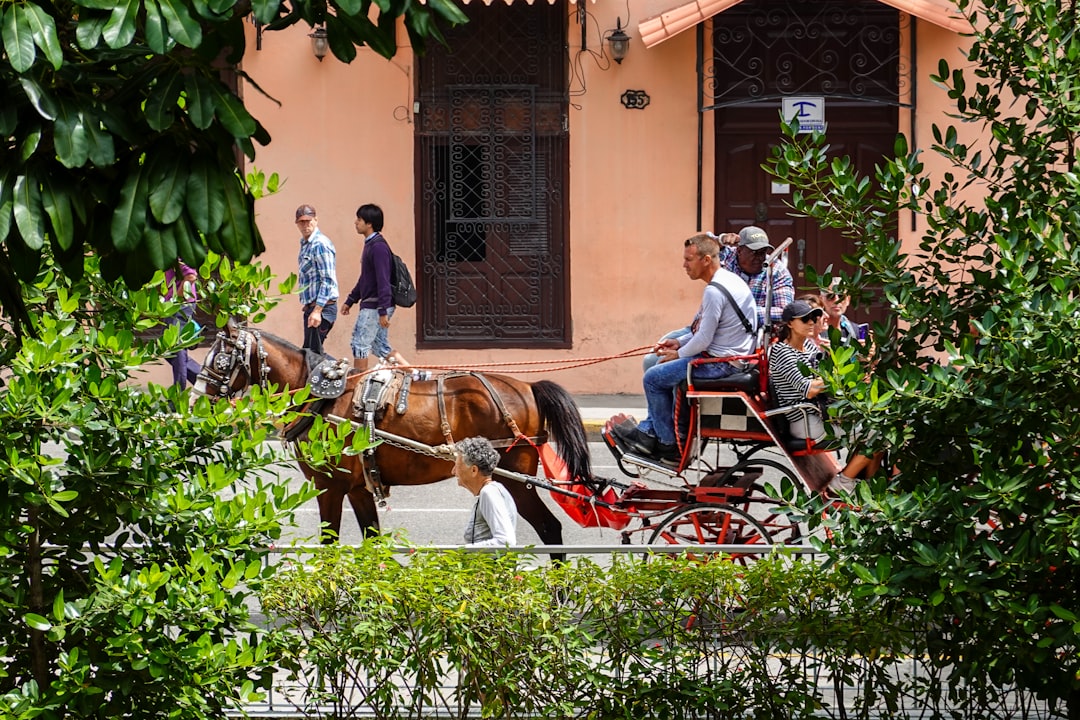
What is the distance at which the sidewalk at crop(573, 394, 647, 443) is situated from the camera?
15.9m

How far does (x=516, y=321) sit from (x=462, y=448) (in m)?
10.4

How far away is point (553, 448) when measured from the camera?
30.8 ft

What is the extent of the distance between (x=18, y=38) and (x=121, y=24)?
215mm

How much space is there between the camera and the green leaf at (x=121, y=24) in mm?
3111

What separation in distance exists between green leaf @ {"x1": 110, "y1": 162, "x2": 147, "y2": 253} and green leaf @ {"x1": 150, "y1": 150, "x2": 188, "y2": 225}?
0.03m

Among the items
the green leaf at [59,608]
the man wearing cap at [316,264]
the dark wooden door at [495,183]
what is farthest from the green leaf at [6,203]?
the dark wooden door at [495,183]

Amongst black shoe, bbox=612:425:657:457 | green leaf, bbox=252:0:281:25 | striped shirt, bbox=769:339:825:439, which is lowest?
black shoe, bbox=612:425:657:457

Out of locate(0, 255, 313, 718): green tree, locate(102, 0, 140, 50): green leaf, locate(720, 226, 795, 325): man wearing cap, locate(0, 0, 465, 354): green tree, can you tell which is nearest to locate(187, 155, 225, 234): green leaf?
locate(0, 0, 465, 354): green tree

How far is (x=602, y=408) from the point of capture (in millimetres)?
16891

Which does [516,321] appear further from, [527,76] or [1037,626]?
[1037,626]

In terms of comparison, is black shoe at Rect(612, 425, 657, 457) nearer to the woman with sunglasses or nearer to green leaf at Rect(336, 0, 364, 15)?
the woman with sunglasses

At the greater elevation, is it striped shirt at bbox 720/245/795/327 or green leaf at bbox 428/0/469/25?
green leaf at bbox 428/0/469/25

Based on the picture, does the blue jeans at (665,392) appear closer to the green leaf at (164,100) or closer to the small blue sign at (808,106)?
the green leaf at (164,100)

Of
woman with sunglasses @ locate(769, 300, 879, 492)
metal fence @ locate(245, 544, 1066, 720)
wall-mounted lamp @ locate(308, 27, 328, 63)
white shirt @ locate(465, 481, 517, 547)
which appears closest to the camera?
metal fence @ locate(245, 544, 1066, 720)
